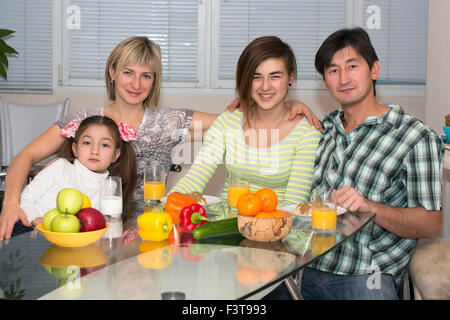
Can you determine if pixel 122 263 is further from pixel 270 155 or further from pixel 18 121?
pixel 18 121

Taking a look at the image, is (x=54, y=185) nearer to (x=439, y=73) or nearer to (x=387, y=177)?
(x=387, y=177)

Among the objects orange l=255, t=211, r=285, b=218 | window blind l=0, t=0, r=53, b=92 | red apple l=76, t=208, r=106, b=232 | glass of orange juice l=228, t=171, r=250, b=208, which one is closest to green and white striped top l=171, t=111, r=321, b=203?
glass of orange juice l=228, t=171, r=250, b=208

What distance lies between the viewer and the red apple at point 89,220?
1634 mm

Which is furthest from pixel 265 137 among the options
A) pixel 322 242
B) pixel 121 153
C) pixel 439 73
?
pixel 439 73

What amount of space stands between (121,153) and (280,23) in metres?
2.72

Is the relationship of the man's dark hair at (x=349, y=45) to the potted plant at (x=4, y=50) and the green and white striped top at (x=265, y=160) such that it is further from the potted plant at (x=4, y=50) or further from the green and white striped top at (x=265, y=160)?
the potted plant at (x=4, y=50)

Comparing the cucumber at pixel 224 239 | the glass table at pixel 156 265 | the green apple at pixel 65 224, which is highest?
the green apple at pixel 65 224

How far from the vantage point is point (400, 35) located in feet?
16.3

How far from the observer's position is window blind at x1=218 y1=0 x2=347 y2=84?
194 inches

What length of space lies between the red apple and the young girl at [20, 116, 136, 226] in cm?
77

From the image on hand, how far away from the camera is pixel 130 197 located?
99.8 inches

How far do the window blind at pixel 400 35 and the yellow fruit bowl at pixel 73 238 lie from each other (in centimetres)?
399

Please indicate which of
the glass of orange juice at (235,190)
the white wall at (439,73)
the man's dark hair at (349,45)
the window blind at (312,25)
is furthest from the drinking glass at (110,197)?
the window blind at (312,25)

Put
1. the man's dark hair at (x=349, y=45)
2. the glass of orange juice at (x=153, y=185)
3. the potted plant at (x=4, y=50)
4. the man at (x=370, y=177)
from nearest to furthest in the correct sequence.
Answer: the man at (x=370, y=177) < the glass of orange juice at (x=153, y=185) < the man's dark hair at (x=349, y=45) < the potted plant at (x=4, y=50)
